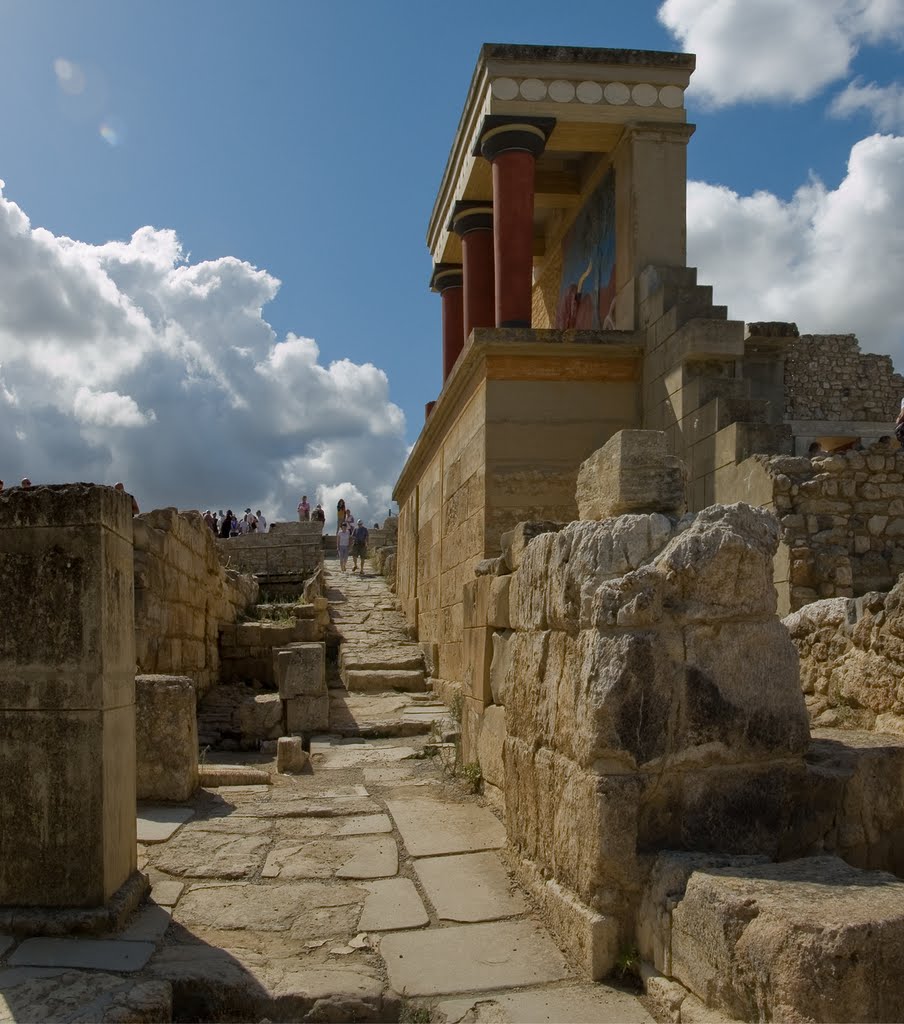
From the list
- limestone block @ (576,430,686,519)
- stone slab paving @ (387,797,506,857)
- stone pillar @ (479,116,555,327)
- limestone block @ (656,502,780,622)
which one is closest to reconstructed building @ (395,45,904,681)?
stone pillar @ (479,116,555,327)

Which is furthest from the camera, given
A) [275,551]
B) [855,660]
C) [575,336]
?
[275,551]

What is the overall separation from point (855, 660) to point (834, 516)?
3.06 m

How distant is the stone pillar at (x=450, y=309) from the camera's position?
17344 millimetres

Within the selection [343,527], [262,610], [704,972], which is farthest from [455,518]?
[343,527]

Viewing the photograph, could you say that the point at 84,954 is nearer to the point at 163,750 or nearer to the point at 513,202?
the point at 163,750

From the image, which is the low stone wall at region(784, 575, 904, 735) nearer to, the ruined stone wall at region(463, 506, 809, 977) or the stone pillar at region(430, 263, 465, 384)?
the ruined stone wall at region(463, 506, 809, 977)

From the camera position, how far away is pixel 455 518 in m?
11.6

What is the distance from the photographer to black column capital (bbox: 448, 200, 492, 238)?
14.6 m

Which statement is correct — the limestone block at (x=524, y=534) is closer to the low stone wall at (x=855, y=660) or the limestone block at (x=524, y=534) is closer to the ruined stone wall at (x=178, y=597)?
the low stone wall at (x=855, y=660)

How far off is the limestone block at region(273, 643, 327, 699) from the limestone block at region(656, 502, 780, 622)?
21.9 feet

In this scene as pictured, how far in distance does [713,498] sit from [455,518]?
379 cm

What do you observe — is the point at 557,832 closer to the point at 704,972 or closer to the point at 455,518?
the point at 704,972

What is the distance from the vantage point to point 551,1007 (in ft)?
10.6

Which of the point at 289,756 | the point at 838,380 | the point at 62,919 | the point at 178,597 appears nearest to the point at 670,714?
the point at 62,919
